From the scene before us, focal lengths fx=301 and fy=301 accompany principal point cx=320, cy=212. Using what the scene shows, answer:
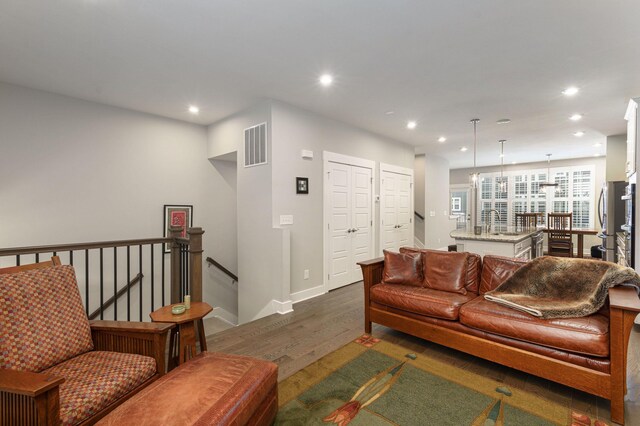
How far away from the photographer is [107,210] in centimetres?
415

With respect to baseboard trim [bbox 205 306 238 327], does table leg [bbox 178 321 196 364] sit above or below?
above

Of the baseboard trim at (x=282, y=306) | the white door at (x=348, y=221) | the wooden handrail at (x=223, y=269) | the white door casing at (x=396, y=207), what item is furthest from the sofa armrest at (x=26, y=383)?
the white door casing at (x=396, y=207)

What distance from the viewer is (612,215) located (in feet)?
15.6

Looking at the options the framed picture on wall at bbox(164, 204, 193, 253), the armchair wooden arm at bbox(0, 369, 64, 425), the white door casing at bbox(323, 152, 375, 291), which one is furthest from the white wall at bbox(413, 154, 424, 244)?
the armchair wooden arm at bbox(0, 369, 64, 425)

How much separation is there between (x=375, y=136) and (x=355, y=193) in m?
1.28

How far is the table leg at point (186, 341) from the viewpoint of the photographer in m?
1.94

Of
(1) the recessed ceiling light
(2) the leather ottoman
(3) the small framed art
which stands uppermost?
(1) the recessed ceiling light

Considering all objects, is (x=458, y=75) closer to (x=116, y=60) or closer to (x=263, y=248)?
Answer: (x=263, y=248)

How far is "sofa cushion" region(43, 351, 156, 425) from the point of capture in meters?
1.32

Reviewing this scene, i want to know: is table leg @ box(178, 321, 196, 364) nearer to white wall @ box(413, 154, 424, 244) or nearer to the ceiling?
the ceiling

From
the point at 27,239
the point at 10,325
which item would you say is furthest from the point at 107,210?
the point at 10,325

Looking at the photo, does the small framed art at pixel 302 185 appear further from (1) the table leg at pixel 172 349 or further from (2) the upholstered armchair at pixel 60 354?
(2) the upholstered armchair at pixel 60 354

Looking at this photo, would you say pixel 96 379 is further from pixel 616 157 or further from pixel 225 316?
pixel 616 157

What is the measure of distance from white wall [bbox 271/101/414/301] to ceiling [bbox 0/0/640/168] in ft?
0.84
